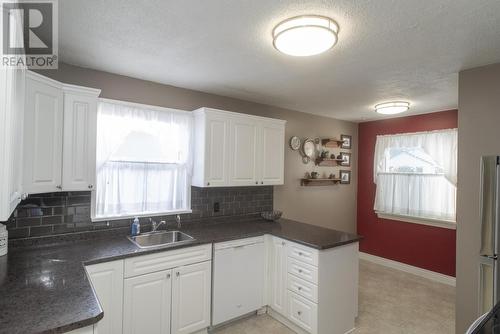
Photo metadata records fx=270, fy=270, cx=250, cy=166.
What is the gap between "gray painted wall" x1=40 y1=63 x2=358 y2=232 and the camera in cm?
266

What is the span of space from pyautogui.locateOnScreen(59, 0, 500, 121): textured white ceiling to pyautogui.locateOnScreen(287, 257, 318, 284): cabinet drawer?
1840 millimetres

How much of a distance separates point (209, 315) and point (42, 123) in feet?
7.07

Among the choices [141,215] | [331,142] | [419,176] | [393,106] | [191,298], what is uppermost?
[393,106]

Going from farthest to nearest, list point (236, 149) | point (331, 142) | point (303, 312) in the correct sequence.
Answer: point (331, 142) < point (236, 149) < point (303, 312)

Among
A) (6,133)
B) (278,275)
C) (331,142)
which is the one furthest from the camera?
(331,142)

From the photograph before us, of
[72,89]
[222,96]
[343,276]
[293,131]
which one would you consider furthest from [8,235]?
[293,131]

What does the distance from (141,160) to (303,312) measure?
220 cm

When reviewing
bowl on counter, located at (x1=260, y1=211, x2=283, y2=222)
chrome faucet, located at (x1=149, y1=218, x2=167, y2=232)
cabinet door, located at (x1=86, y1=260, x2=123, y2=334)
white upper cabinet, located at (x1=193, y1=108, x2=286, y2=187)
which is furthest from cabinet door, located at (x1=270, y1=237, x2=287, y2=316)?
cabinet door, located at (x1=86, y1=260, x2=123, y2=334)

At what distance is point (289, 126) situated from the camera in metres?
4.14

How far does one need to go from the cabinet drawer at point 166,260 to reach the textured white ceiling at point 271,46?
1.67 m

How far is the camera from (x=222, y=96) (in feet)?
11.4

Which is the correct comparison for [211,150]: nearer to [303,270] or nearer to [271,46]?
[271,46]

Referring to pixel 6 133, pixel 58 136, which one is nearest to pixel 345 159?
pixel 58 136

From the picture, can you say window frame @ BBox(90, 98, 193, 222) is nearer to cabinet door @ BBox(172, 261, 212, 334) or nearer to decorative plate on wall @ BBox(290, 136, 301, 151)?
cabinet door @ BBox(172, 261, 212, 334)
